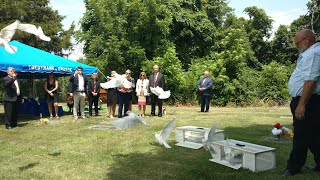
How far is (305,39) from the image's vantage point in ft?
15.1

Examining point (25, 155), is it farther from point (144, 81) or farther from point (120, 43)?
point (120, 43)

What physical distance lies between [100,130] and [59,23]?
83.0 ft

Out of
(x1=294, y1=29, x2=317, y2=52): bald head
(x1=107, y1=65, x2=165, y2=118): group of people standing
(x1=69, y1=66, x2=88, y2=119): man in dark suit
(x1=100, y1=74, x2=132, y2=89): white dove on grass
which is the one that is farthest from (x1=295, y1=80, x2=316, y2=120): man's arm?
(x1=69, y1=66, x2=88, y2=119): man in dark suit

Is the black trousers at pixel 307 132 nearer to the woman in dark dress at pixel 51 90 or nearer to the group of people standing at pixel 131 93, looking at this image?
the group of people standing at pixel 131 93

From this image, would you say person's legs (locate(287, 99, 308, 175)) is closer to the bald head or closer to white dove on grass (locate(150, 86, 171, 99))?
the bald head

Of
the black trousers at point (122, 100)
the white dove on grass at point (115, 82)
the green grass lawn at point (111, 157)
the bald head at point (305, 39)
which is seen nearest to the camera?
the bald head at point (305, 39)

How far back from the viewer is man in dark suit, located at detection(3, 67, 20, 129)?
9.87 meters

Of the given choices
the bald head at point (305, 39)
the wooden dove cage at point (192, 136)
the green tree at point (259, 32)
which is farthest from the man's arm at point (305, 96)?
the green tree at point (259, 32)

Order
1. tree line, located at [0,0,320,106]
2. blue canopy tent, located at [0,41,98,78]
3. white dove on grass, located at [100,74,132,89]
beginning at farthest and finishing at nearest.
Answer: tree line, located at [0,0,320,106] < blue canopy tent, located at [0,41,98,78] < white dove on grass, located at [100,74,132,89]

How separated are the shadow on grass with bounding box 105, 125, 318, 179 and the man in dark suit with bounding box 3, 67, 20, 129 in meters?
4.97

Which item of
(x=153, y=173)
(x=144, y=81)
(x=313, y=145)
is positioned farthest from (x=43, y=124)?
(x=313, y=145)

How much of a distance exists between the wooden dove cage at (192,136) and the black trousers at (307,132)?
184 centimetres

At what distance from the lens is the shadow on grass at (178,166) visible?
4.80 metres

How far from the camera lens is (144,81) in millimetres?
12188
